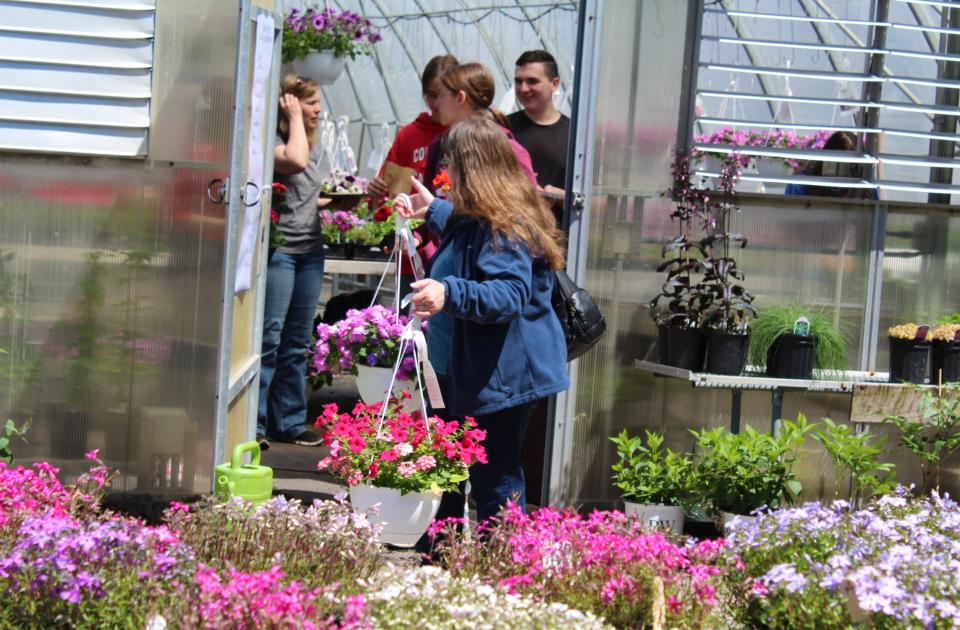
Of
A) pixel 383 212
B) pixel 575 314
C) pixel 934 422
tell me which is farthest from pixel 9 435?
pixel 934 422

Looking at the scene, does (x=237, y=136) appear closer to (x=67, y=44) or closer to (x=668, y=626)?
(x=67, y=44)

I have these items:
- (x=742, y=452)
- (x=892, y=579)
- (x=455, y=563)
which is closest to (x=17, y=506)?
(x=455, y=563)

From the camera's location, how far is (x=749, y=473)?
16.6ft

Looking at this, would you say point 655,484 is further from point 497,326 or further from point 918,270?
point 918,270

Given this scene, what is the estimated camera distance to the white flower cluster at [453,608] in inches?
111

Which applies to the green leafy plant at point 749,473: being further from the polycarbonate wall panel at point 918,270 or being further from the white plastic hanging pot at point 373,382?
the white plastic hanging pot at point 373,382

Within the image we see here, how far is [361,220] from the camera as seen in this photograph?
8289 millimetres

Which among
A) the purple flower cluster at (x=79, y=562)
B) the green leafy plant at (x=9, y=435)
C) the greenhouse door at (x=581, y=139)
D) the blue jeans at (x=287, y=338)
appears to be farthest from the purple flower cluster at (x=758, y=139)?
the purple flower cluster at (x=79, y=562)

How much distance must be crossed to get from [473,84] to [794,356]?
71.2 inches

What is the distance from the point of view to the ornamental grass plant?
126 inches

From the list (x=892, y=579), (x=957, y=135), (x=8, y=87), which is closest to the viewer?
(x=892, y=579)

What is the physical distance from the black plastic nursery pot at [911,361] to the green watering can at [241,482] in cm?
288

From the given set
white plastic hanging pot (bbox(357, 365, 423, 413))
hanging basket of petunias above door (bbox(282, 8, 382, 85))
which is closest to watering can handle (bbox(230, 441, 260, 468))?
white plastic hanging pot (bbox(357, 365, 423, 413))

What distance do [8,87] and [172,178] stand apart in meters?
0.65
